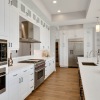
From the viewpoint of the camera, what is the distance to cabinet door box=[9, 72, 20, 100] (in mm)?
2346

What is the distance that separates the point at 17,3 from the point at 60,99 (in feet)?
9.62

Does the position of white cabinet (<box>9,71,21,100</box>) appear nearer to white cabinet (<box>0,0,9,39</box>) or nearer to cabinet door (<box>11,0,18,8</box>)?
white cabinet (<box>0,0,9,39</box>)

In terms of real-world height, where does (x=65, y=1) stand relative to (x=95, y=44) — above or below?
above

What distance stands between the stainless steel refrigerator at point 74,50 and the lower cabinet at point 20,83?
541 centimetres

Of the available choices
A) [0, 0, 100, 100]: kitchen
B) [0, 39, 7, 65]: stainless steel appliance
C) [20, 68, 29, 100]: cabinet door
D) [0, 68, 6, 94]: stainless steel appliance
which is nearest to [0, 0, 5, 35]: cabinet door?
[0, 0, 100, 100]: kitchen

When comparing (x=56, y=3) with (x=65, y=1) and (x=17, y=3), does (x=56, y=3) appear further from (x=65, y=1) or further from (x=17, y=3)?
(x=17, y=3)

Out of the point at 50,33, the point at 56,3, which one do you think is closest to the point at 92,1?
the point at 56,3

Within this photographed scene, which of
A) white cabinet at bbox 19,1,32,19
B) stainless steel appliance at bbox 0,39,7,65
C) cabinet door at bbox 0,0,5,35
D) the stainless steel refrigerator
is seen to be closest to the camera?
stainless steel appliance at bbox 0,39,7,65

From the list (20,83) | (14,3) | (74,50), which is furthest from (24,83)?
A: (74,50)

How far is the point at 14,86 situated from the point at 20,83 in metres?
0.28

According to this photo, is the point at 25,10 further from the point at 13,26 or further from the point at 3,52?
the point at 3,52

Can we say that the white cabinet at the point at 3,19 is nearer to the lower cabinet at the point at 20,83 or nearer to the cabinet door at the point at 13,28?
the cabinet door at the point at 13,28

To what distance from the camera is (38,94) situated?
3.51 metres

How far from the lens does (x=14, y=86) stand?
248 cm
